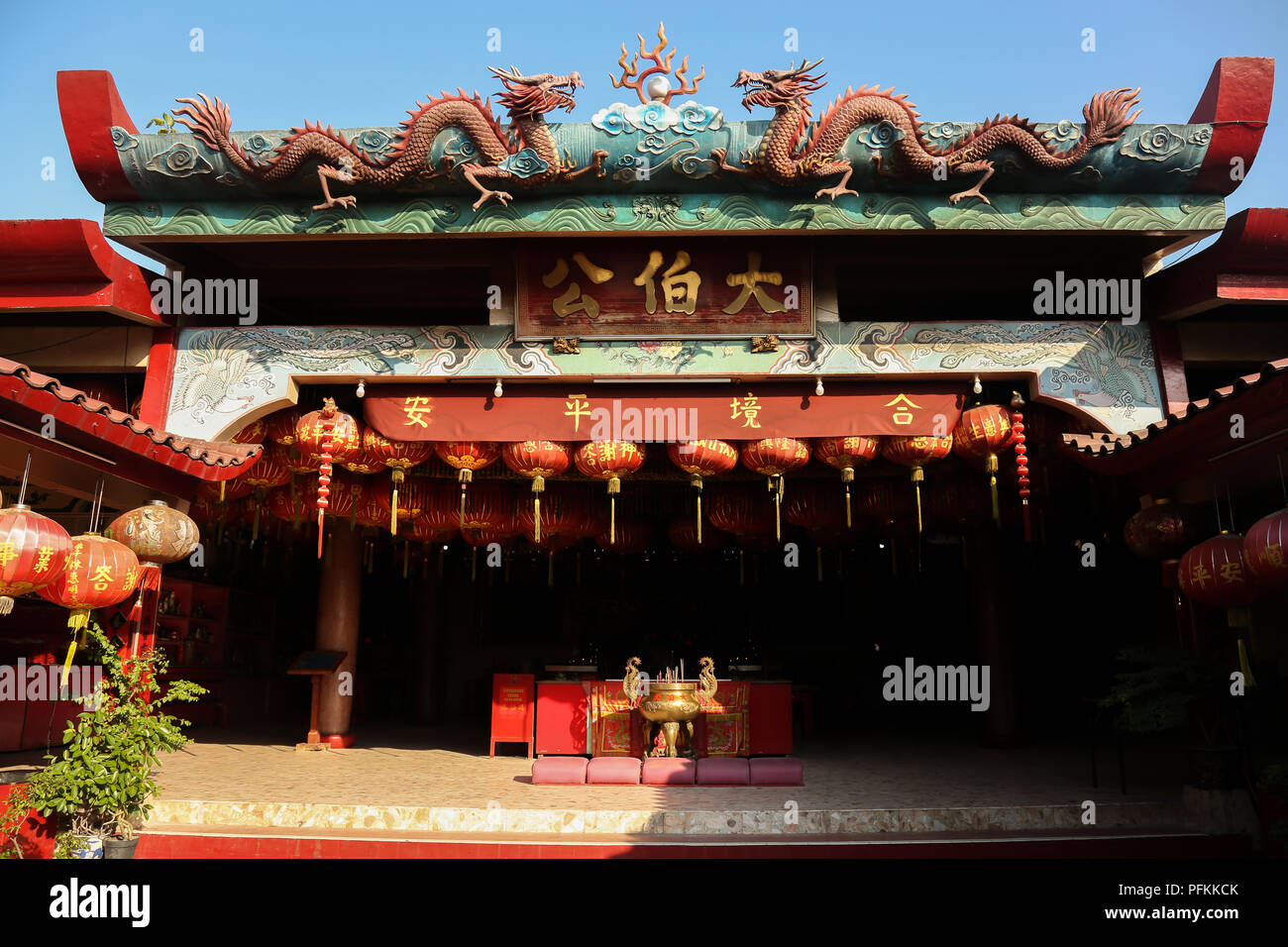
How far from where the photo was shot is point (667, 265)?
7027 millimetres

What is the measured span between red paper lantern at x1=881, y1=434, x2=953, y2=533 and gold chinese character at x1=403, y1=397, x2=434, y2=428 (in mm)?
3586

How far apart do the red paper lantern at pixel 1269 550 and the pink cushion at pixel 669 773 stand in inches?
161

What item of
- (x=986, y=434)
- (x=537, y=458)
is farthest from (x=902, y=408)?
(x=537, y=458)

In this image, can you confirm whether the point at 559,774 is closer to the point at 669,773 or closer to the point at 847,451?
the point at 669,773

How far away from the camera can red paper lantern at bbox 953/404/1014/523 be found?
22.2 feet

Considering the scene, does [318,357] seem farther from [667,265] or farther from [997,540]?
[997,540]

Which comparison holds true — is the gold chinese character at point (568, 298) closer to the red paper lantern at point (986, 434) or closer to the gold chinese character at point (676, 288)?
the gold chinese character at point (676, 288)

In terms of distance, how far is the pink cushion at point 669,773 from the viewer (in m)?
7.05

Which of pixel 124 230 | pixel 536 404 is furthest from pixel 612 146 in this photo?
pixel 124 230

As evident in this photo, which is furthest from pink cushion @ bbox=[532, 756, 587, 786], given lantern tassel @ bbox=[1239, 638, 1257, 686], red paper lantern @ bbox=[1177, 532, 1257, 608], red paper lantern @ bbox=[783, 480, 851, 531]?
lantern tassel @ bbox=[1239, 638, 1257, 686]

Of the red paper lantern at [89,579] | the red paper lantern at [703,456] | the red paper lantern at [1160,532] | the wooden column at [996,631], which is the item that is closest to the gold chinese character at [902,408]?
the red paper lantern at [703,456]

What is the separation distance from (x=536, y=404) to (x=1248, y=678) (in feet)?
16.7

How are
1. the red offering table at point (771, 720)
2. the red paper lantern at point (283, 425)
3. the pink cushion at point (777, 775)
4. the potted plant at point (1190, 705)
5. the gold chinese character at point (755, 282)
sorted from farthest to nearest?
the red offering table at point (771, 720)
the red paper lantern at point (283, 425)
the gold chinese character at point (755, 282)
the pink cushion at point (777, 775)
the potted plant at point (1190, 705)

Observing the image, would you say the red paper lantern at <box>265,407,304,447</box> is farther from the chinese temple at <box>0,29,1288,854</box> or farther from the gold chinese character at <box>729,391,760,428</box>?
the gold chinese character at <box>729,391,760,428</box>
